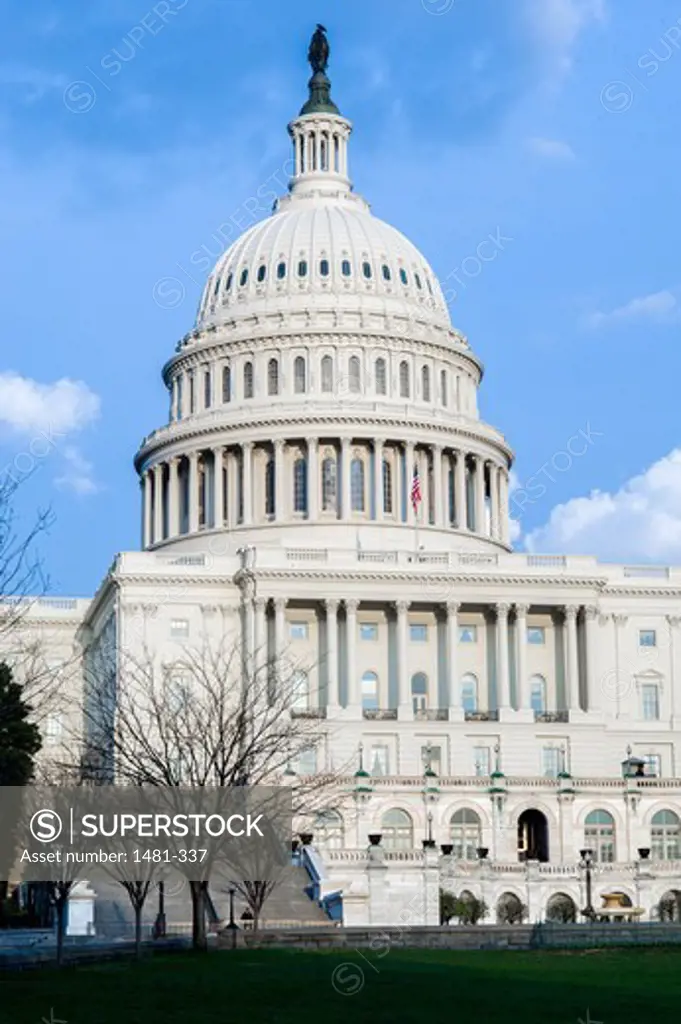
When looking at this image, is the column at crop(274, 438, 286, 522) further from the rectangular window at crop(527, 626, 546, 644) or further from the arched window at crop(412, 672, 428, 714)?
the rectangular window at crop(527, 626, 546, 644)

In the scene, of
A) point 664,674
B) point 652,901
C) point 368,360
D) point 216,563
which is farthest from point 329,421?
point 652,901

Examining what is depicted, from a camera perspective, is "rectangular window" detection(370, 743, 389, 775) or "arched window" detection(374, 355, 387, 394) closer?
"rectangular window" detection(370, 743, 389, 775)

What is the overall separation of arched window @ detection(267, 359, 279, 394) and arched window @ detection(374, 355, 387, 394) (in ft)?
21.3

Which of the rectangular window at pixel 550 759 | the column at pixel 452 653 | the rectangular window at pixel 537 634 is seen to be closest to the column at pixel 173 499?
the column at pixel 452 653

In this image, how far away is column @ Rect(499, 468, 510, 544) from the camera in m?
136

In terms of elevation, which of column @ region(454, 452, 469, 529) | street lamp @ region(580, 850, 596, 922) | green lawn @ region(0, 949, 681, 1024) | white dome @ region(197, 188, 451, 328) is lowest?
green lawn @ region(0, 949, 681, 1024)

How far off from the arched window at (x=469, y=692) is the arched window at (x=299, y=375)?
26763mm

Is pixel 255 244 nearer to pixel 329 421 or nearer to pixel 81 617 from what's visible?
pixel 329 421

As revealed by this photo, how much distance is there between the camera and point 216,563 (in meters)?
113

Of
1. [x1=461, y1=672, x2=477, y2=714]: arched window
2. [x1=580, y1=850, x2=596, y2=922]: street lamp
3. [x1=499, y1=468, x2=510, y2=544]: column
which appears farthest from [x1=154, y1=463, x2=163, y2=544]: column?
[x1=580, y1=850, x2=596, y2=922]: street lamp

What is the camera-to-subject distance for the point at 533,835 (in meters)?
95.8

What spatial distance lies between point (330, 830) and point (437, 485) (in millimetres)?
41965

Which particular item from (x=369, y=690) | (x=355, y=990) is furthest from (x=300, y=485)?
(x=355, y=990)

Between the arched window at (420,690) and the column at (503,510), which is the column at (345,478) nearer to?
the column at (503,510)
